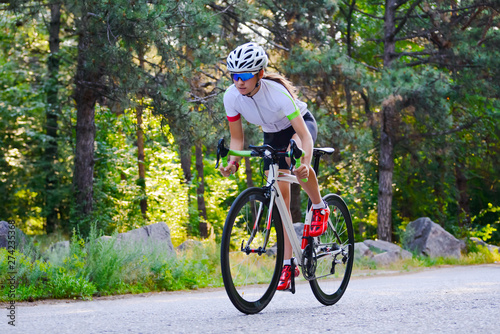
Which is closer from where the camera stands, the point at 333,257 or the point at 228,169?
the point at 228,169

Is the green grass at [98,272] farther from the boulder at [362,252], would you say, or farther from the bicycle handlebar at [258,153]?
the boulder at [362,252]

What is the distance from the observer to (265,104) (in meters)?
4.79

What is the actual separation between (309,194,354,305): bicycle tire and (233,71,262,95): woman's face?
151 centimetres

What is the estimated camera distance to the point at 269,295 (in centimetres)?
484

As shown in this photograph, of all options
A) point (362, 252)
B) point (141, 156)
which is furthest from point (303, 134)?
point (141, 156)

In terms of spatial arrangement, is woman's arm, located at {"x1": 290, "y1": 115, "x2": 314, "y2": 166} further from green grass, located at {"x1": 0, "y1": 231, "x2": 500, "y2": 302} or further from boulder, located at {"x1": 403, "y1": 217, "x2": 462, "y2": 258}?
boulder, located at {"x1": 403, "y1": 217, "x2": 462, "y2": 258}

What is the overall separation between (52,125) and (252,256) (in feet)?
58.0

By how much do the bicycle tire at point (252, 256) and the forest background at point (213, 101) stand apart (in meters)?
6.70

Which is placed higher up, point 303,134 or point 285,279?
point 303,134

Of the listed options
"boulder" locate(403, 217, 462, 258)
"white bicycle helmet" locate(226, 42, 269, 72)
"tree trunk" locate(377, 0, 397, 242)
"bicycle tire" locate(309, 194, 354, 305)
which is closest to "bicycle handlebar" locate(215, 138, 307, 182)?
"white bicycle helmet" locate(226, 42, 269, 72)

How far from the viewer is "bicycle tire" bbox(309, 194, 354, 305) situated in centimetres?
541

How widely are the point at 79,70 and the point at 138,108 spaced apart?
6.26 feet

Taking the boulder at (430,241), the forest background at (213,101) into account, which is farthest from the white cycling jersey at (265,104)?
the boulder at (430,241)

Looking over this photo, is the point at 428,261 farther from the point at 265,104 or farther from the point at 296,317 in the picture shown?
the point at 265,104
